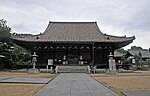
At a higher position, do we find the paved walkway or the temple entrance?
the temple entrance

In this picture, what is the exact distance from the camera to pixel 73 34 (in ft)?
144

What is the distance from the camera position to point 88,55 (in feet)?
136

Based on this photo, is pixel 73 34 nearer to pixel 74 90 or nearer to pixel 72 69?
pixel 72 69

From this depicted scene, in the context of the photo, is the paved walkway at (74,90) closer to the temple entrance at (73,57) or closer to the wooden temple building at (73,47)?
the wooden temple building at (73,47)

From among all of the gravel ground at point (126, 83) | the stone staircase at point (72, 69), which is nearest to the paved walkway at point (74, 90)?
the gravel ground at point (126, 83)

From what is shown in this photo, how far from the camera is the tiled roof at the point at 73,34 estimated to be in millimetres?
40281

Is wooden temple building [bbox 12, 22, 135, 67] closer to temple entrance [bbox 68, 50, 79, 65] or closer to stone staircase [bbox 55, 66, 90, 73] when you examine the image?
temple entrance [bbox 68, 50, 79, 65]

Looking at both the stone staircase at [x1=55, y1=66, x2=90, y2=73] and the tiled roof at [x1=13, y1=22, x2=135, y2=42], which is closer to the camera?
the stone staircase at [x1=55, y1=66, x2=90, y2=73]

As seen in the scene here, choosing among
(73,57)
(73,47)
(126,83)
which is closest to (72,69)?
(73,57)

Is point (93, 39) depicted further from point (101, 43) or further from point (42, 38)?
point (42, 38)

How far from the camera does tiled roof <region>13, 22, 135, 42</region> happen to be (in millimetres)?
40281

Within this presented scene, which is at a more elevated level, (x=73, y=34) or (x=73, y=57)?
(x=73, y=34)

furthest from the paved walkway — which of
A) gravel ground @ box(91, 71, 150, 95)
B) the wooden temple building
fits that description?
the wooden temple building

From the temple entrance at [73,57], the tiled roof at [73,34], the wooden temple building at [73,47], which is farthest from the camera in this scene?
the temple entrance at [73,57]
